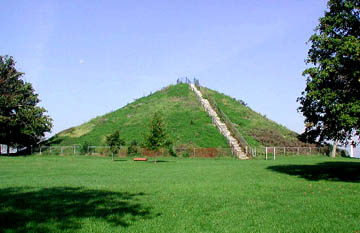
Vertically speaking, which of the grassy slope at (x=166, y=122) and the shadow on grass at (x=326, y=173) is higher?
the grassy slope at (x=166, y=122)

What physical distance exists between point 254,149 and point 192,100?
27178 millimetres

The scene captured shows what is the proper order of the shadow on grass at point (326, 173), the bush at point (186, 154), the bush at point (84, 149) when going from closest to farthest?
the shadow on grass at point (326, 173)
the bush at point (186, 154)
the bush at point (84, 149)

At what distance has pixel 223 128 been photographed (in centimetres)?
5434

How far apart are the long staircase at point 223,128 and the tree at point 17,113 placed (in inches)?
1100

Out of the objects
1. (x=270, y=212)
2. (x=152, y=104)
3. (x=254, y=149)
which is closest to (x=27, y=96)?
(x=152, y=104)

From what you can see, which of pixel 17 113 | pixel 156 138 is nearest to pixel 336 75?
pixel 156 138

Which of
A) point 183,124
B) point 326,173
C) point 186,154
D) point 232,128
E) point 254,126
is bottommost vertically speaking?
point 326,173

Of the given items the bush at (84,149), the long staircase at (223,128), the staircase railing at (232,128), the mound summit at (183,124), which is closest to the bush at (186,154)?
the mound summit at (183,124)

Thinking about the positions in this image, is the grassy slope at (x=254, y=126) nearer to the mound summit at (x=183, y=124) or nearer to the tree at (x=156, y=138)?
the mound summit at (x=183, y=124)

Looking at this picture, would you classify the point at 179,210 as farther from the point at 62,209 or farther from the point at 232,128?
the point at 232,128

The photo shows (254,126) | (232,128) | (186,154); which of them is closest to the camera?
(186,154)

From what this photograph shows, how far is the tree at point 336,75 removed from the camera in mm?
17812

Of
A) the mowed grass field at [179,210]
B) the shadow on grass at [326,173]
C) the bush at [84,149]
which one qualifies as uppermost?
the bush at [84,149]

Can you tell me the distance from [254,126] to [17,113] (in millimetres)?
39654
